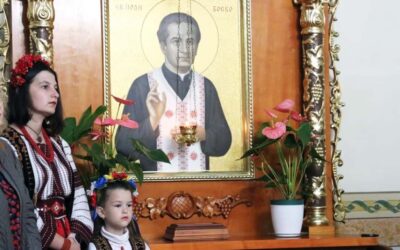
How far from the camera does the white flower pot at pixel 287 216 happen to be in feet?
14.8

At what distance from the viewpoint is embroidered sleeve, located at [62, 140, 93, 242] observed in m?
3.77

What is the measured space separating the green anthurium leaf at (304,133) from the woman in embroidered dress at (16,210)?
1572mm

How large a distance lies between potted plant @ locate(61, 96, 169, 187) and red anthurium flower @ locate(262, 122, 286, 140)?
1.67 feet

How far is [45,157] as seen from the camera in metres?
3.72

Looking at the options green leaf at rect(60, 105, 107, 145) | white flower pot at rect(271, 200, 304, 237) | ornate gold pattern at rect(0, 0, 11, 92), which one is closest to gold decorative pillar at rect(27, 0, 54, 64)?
ornate gold pattern at rect(0, 0, 11, 92)

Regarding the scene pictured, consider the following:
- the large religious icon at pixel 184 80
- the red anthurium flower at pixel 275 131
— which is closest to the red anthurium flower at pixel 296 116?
the red anthurium flower at pixel 275 131

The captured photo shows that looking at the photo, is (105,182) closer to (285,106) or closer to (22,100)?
(22,100)

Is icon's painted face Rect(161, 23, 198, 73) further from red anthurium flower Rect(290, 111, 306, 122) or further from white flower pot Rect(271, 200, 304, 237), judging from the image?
white flower pot Rect(271, 200, 304, 237)

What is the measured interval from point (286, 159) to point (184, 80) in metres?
0.66

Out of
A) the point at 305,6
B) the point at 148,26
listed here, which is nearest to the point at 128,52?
the point at 148,26

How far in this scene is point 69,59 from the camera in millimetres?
4465

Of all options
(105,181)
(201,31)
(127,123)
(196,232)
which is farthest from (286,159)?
(105,181)

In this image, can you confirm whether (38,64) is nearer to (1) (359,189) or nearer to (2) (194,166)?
(2) (194,166)

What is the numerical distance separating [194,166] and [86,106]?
0.63 m
